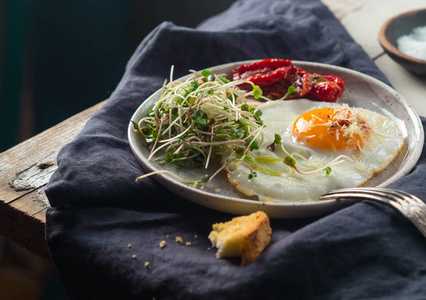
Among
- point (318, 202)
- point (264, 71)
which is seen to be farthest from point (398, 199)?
point (264, 71)

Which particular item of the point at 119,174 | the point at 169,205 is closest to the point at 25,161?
the point at 119,174

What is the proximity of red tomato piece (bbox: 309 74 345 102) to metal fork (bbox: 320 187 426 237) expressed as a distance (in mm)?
1040

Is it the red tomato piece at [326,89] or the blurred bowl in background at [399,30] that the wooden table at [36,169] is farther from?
the red tomato piece at [326,89]

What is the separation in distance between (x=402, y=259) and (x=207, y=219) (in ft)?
2.95

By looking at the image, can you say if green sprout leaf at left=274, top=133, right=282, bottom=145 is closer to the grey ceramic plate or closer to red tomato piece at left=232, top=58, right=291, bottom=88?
the grey ceramic plate

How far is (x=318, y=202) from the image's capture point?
6.81 ft

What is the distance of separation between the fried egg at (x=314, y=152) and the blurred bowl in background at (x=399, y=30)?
89 centimetres

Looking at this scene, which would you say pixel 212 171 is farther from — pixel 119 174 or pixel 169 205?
pixel 119 174

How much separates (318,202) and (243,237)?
0.47m

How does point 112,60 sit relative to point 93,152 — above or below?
below

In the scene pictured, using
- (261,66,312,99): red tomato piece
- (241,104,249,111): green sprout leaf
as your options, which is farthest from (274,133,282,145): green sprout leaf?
(261,66,312,99): red tomato piece

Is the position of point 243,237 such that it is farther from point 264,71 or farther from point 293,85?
point 264,71

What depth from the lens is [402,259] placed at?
1.81 m

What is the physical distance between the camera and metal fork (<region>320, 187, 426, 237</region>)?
6.08 ft
